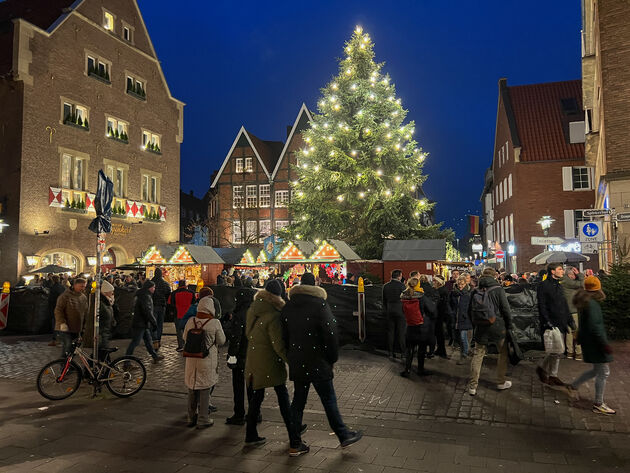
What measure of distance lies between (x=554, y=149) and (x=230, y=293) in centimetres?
2808

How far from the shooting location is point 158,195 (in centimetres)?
3234

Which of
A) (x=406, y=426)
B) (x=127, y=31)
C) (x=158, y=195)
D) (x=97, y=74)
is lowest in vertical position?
(x=406, y=426)

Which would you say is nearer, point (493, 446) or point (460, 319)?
point (493, 446)

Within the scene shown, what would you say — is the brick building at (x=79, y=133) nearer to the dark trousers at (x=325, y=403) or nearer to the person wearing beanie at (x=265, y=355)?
the person wearing beanie at (x=265, y=355)

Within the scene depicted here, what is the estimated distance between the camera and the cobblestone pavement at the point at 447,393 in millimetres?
6438

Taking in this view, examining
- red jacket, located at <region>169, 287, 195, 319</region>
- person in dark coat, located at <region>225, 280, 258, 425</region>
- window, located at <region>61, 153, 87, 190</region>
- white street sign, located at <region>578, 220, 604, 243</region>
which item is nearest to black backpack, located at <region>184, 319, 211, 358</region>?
person in dark coat, located at <region>225, 280, 258, 425</region>

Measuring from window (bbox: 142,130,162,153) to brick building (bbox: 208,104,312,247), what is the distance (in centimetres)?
1451

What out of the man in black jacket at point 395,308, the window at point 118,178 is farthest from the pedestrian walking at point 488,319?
the window at point 118,178

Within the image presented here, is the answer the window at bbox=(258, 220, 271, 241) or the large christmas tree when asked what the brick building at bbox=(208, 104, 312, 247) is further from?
the large christmas tree

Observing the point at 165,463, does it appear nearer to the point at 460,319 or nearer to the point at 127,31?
the point at 460,319

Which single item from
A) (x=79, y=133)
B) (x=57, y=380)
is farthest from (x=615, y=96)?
(x=79, y=133)

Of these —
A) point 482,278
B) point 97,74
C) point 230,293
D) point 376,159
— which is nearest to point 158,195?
point 97,74

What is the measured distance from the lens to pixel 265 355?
545cm

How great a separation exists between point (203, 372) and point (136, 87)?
93.0 feet
